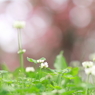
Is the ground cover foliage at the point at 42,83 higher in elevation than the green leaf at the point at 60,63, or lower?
lower

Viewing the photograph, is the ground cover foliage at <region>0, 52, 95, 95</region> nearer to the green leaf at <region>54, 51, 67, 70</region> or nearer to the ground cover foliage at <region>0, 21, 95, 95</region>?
the ground cover foliage at <region>0, 21, 95, 95</region>

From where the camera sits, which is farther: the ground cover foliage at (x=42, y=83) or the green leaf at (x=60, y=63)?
the green leaf at (x=60, y=63)

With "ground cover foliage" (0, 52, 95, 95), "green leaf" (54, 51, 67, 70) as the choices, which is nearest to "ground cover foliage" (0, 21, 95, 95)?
"ground cover foliage" (0, 52, 95, 95)

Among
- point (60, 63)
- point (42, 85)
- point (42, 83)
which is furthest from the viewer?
point (60, 63)

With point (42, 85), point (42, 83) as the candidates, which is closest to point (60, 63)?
point (42, 83)

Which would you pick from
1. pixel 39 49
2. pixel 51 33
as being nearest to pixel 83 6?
pixel 51 33

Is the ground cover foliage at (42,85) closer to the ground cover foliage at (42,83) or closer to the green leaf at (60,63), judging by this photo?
the ground cover foliage at (42,83)

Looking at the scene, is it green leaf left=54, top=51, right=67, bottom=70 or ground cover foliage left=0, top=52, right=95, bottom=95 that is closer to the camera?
ground cover foliage left=0, top=52, right=95, bottom=95

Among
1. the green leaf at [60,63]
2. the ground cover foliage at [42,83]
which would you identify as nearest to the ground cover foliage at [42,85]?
the ground cover foliage at [42,83]

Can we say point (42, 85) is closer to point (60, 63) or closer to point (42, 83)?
point (42, 83)

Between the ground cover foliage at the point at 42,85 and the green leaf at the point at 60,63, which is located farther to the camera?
the green leaf at the point at 60,63

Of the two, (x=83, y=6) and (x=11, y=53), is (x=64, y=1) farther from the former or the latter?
(x=11, y=53)
